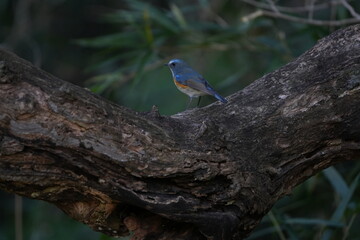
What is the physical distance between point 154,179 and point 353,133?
0.87 m

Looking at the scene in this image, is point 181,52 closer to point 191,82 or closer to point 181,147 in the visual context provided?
point 191,82

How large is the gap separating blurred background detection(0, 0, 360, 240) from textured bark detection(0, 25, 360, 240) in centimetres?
91

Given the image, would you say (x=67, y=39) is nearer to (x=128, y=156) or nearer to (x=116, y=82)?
(x=116, y=82)

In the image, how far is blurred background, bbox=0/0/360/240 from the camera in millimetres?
4336

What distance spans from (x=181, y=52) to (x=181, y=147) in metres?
2.71

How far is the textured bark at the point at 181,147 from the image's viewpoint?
93.4 inches

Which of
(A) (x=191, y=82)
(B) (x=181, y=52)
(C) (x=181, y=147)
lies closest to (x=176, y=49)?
(B) (x=181, y=52)

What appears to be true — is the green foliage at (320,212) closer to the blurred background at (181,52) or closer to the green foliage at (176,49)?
the blurred background at (181,52)

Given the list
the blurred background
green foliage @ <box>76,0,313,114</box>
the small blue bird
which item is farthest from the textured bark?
green foliage @ <box>76,0,313,114</box>

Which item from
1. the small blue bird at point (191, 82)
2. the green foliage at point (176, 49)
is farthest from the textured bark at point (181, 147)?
the green foliage at point (176, 49)

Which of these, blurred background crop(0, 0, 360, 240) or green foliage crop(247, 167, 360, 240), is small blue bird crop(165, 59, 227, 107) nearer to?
blurred background crop(0, 0, 360, 240)

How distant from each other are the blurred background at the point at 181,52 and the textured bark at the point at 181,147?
2.99 feet

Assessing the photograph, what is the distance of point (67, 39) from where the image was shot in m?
8.38

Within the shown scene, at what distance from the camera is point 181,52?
207 inches
